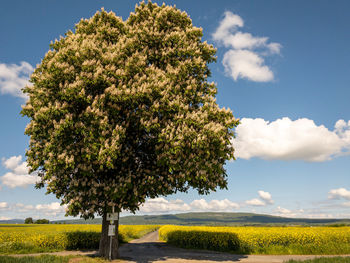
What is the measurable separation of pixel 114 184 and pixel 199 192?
6605 millimetres

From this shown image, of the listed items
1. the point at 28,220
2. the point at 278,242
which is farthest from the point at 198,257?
the point at 28,220

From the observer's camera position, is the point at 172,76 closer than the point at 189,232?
Yes

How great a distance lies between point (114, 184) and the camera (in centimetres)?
1703

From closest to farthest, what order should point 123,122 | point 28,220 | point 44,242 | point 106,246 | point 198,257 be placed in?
1. point 123,122
2. point 106,246
3. point 198,257
4. point 44,242
5. point 28,220

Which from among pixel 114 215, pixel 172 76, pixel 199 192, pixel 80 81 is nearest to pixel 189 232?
pixel 199 192

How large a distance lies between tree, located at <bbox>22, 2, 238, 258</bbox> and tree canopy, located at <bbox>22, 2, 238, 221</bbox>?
63mm

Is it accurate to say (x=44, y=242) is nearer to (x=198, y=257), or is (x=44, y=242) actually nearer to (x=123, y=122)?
(x=198, y=257)

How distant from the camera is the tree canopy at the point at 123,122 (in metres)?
15.9

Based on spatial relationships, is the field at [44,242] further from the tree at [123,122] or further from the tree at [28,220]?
the tree at [28,220]

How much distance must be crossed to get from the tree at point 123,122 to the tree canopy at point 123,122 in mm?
63

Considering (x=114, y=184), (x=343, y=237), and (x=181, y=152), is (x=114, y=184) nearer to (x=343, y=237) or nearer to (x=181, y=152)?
(x=181, y=152)

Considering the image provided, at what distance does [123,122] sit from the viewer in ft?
56.9

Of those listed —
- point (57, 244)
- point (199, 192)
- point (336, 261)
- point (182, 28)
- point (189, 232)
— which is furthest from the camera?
point (189, 232)

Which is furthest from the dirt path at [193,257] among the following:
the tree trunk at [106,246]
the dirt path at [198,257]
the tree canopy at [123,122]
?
the tree canopy at [123,122]
